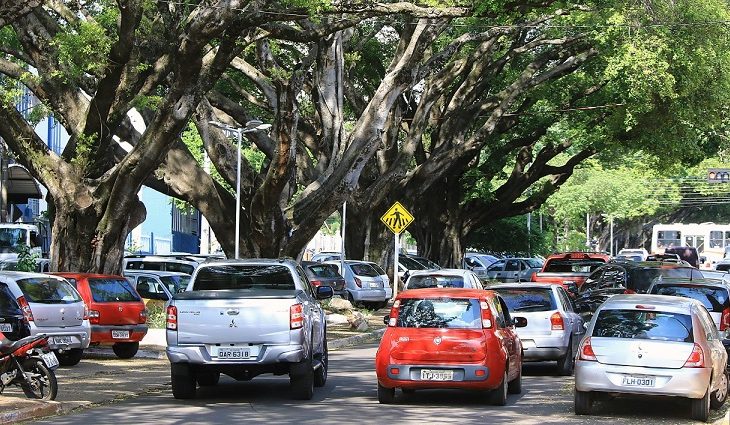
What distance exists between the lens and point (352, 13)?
24.0 metres

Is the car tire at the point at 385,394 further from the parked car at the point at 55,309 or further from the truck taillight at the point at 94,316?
the truck taillight at the point at 94,316

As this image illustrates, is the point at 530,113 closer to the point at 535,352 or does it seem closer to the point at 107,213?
the point at 107,213

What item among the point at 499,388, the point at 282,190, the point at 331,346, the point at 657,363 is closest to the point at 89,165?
the point at 282,190

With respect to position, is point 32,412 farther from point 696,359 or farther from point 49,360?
point 696,359

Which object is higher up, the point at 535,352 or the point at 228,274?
the point at 228,274

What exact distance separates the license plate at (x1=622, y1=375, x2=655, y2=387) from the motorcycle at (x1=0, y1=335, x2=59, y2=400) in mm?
6674

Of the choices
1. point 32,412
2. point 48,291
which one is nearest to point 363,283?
point 48,291

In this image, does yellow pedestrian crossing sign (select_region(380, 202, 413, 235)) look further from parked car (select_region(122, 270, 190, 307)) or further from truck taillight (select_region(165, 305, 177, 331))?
truck taillight (select_region(165, 305, 177, 331))

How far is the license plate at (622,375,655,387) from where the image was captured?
14617 mm

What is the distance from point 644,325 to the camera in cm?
1503

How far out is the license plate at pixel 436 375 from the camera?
610 inches

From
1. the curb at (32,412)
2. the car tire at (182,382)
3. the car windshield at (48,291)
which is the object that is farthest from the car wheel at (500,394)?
the car windshield at (48,291)

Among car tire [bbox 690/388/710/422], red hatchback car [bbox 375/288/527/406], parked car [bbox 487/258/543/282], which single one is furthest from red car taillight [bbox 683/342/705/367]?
parked car [bbox 487/258/543/282]

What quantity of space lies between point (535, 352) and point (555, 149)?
3011 cm
